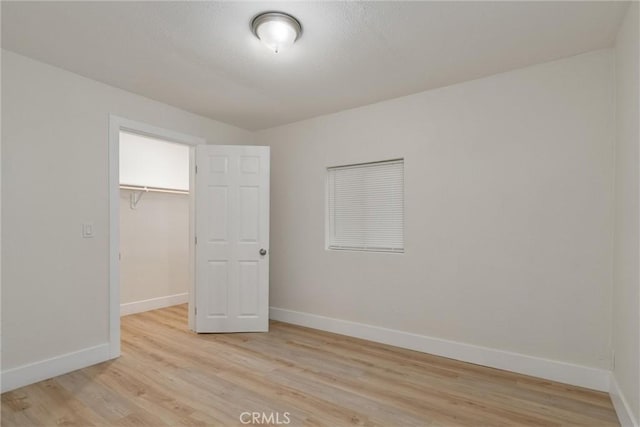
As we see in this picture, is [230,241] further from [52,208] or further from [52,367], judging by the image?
[52,367]

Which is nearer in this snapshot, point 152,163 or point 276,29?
point 276,29

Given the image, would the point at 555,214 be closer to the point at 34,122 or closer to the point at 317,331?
the point at 317,331

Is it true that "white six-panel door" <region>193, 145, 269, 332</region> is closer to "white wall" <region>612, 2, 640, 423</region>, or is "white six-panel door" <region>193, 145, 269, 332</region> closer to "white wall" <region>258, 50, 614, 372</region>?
"white wall" <region>258, 50, 614, 372</region>

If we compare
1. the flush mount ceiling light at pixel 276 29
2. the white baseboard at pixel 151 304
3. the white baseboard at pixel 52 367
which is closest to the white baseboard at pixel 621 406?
the flush mount ceiling light at pixel 276 29

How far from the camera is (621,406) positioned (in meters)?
2.14

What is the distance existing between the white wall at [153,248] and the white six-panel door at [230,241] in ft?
4.76

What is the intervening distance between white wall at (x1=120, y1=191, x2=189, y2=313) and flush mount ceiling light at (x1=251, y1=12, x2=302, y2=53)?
3497mm

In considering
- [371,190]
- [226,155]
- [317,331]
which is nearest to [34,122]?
[226,155]

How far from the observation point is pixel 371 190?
3826mm

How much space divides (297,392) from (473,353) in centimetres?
161

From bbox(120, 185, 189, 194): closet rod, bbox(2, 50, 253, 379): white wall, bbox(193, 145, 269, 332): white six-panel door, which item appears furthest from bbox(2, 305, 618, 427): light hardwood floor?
bbox(120, 185, 189, 194): closet rod

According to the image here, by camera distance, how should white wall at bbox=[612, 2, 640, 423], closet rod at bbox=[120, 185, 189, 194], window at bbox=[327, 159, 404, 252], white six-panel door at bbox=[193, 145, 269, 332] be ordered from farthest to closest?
1. closet rod at bbox=[120, 185, 189, 194]
2. white six-panel door at bbox=[193, 145, 269, 332]
3. window at bbox=[327, 159, 404, 252]
4. white wall at bbox=[612, 2, 640, 423]

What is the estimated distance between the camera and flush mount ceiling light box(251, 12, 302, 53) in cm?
215

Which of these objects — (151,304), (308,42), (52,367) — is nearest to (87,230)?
(52,367)
